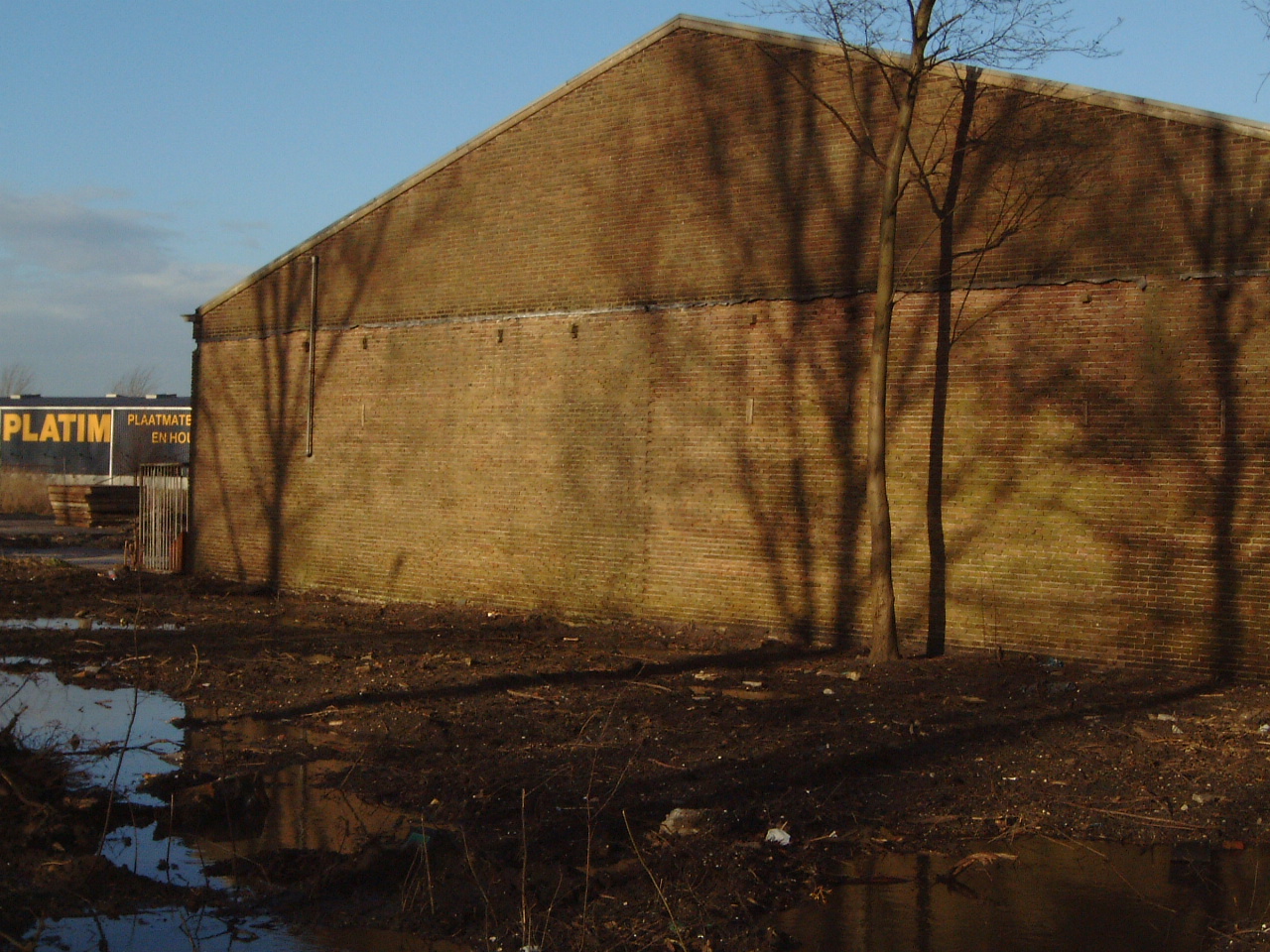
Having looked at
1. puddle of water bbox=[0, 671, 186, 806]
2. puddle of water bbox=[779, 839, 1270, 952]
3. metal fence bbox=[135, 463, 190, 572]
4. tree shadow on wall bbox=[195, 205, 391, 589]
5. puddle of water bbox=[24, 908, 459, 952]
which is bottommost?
puddle of water bbox=[24, 908, 459, 952]

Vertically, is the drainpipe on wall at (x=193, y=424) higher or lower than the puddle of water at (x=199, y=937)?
higher

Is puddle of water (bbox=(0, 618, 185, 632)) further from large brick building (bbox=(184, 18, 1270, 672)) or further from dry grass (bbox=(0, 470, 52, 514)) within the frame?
dry grass (bbox=(0, 470, 52, 514))

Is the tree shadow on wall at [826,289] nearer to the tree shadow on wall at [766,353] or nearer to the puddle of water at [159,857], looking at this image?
the tree shadow on wall at [766,353]

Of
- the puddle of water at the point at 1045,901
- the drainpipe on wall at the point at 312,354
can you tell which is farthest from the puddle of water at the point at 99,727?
the drainpipe on wall at the point at 312,354

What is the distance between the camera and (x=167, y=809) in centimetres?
781

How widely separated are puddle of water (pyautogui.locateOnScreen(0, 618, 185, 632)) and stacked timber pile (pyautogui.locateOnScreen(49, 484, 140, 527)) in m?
20.9

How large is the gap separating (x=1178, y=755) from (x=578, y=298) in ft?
35.6

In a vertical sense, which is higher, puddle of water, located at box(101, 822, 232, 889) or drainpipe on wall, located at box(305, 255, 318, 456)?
drainpipe on wall, located at box(305, 255, 318, 456)

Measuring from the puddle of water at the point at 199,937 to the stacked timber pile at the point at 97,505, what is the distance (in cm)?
3345

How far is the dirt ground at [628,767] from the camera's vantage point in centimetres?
609

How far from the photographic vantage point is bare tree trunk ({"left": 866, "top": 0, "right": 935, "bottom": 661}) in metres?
13.1

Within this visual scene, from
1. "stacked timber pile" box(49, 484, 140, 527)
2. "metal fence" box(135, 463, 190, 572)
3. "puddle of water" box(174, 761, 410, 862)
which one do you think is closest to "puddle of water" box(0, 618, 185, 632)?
"metal fence" box(135, 463, 190, 572)

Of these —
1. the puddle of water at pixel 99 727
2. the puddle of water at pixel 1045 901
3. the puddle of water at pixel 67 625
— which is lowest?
the puddle of water at pixel 1045 901

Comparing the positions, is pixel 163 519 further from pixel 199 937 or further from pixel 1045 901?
pixel 1045 901
